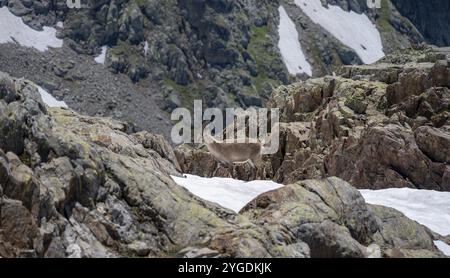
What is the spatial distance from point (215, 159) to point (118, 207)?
33687 mm

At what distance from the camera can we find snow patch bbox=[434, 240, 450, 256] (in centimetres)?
2753

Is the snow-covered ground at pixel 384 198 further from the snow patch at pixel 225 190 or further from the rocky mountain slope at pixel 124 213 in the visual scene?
the rocky mountain slope at pixel 124 213

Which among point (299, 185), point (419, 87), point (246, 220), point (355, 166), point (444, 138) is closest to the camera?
point (246, 220)

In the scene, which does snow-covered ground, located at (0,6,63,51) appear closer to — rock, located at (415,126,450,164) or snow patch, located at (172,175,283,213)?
rock, located at (415,126,450,164)

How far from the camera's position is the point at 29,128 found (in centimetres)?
2200

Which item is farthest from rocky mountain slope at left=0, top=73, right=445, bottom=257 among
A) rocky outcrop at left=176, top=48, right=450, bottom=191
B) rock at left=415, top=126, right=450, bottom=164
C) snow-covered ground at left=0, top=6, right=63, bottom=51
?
snow-covered ground at left=0, top=6, right=63, bottom=51

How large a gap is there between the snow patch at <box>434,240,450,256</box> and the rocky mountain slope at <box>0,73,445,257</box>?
1.10m

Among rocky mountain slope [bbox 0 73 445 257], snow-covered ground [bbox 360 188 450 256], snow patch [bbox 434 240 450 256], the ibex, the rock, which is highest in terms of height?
rocky mountain slope [bbox 0 73 445 257]

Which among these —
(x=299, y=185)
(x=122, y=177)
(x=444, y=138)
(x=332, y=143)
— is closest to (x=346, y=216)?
(x=299, y=185)

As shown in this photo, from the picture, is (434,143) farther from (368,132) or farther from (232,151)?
(232,151)

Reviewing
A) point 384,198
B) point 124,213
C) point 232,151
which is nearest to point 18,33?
point 232,151

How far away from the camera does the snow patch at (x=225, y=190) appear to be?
94.6 ft

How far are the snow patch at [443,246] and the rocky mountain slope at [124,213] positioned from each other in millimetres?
1102

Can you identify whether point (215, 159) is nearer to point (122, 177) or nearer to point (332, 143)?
point (332, 143)
